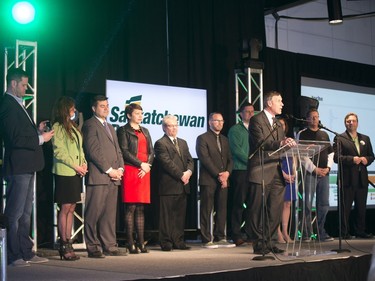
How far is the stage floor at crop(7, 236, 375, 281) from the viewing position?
4.66 meters

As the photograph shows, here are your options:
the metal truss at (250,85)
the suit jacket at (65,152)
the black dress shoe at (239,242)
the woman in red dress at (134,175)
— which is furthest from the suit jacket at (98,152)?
the metal truss at (250,85)

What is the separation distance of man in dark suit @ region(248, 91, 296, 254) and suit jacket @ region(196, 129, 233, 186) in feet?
4.45

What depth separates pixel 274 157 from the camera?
19.0ft

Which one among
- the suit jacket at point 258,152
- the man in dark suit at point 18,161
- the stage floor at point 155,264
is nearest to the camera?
the stage floor at point 155,264

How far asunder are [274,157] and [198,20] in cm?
338

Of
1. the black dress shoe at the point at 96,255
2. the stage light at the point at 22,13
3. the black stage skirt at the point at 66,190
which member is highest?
the stage light at the point at 22,13

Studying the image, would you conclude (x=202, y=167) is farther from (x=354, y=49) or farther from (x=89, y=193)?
(x=354, y=49)

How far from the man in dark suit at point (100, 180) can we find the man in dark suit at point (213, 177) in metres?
1.33

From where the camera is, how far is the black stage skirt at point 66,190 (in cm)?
570

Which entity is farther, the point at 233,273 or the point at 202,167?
the point at 202,167

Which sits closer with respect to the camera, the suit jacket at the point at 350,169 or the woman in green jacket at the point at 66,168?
the woman in green jacket at the point at 66,168

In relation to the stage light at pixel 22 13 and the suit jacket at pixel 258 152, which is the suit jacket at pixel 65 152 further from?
the suit jacket at pixel 258 152

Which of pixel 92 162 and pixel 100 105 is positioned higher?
pixel 100 105

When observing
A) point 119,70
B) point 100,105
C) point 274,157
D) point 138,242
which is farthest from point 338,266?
point 119,70
